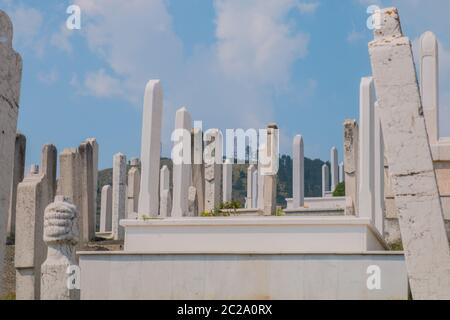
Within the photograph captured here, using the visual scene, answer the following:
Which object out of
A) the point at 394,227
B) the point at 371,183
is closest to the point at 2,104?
the point at 371,183

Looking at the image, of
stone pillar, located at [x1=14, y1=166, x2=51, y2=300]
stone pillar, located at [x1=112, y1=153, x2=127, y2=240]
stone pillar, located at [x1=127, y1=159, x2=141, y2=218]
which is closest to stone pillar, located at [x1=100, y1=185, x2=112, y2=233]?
stone pillar, located at [x1=127, y1=159, x2=141, y2=218]

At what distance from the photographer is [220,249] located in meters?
13.6

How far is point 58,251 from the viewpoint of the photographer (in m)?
9.30

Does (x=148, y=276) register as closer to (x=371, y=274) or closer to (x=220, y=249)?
(x=220, y=249)

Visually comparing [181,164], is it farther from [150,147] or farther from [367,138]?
[367,138]

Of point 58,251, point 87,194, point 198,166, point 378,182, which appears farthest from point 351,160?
point 58,251

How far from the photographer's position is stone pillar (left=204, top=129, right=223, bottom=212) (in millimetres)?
21359

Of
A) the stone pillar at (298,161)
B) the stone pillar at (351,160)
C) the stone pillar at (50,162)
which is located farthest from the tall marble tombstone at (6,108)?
the stone pillar at (298,161)

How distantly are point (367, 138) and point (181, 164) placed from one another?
3615 millimetres

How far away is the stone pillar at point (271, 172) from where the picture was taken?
1993 cm

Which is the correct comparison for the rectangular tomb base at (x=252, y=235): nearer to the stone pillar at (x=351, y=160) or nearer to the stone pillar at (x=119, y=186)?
the stone pillar at (x=351, y=160)

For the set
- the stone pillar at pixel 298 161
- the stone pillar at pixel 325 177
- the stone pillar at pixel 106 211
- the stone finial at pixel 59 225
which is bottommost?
the stone finial at pixel 59 225

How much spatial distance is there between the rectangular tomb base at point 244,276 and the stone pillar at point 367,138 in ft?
8.71

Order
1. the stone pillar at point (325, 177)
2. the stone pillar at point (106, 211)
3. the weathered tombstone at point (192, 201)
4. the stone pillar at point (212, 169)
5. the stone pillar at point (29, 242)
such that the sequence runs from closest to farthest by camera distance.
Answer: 1. the stone pillar at point (29, 242)
2. the weathered tombstone at point (192, 201)
3. the stone pillar at point (212, 169)
4. the stone pillar at point (106, 211)
5. the stone pillar at point (325, 177)
